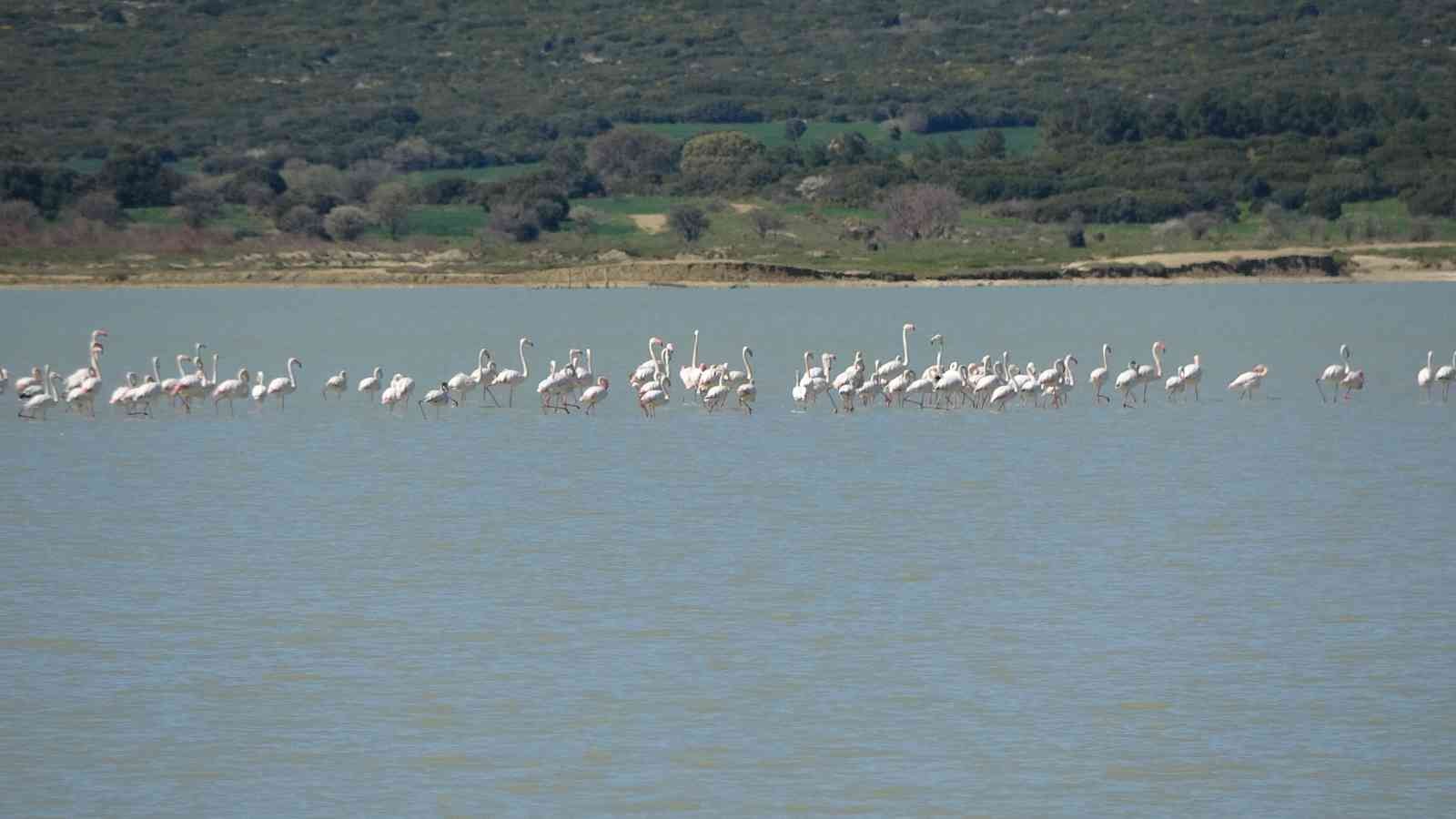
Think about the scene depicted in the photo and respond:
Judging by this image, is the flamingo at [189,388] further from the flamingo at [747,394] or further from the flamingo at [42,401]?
the flamingo at [747,394]

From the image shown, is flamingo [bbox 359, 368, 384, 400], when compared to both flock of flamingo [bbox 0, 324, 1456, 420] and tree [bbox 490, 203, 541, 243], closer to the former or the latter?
flock of flamingo [bbox 0, 324, 1456, 420]

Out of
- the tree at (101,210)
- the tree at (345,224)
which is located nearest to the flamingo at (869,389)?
the tree at (345,224)

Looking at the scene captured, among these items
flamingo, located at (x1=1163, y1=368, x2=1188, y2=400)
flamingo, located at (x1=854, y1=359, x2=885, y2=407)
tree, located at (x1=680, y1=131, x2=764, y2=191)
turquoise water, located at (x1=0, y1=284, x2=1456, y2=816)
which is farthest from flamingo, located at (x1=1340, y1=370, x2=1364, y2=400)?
tree, located at (x1=680, y1=131, x2=764, y2=191)

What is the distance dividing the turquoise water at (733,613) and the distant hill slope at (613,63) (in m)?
73.2

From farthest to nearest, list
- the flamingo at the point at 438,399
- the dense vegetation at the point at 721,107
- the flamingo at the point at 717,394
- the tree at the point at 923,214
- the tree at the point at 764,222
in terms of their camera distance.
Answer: the dense vegetation at the point at 721,107 < the tree at the point at 764,222 < the tree at the point at 923,214 < the flamingo at the point at 717,394 < the flamingo at the point at 438,399

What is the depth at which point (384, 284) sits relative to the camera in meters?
71.1

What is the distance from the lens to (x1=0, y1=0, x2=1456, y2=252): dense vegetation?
82.7 m

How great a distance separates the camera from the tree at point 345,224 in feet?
253

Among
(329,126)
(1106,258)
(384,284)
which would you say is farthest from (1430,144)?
(329,126)

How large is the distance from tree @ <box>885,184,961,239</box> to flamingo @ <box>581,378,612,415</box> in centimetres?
4514

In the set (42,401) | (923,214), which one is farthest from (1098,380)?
(923,214)

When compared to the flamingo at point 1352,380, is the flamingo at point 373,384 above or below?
above

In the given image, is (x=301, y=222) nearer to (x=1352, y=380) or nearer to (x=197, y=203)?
(x=197, y=203)

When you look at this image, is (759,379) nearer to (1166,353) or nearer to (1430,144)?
(1166,353)
